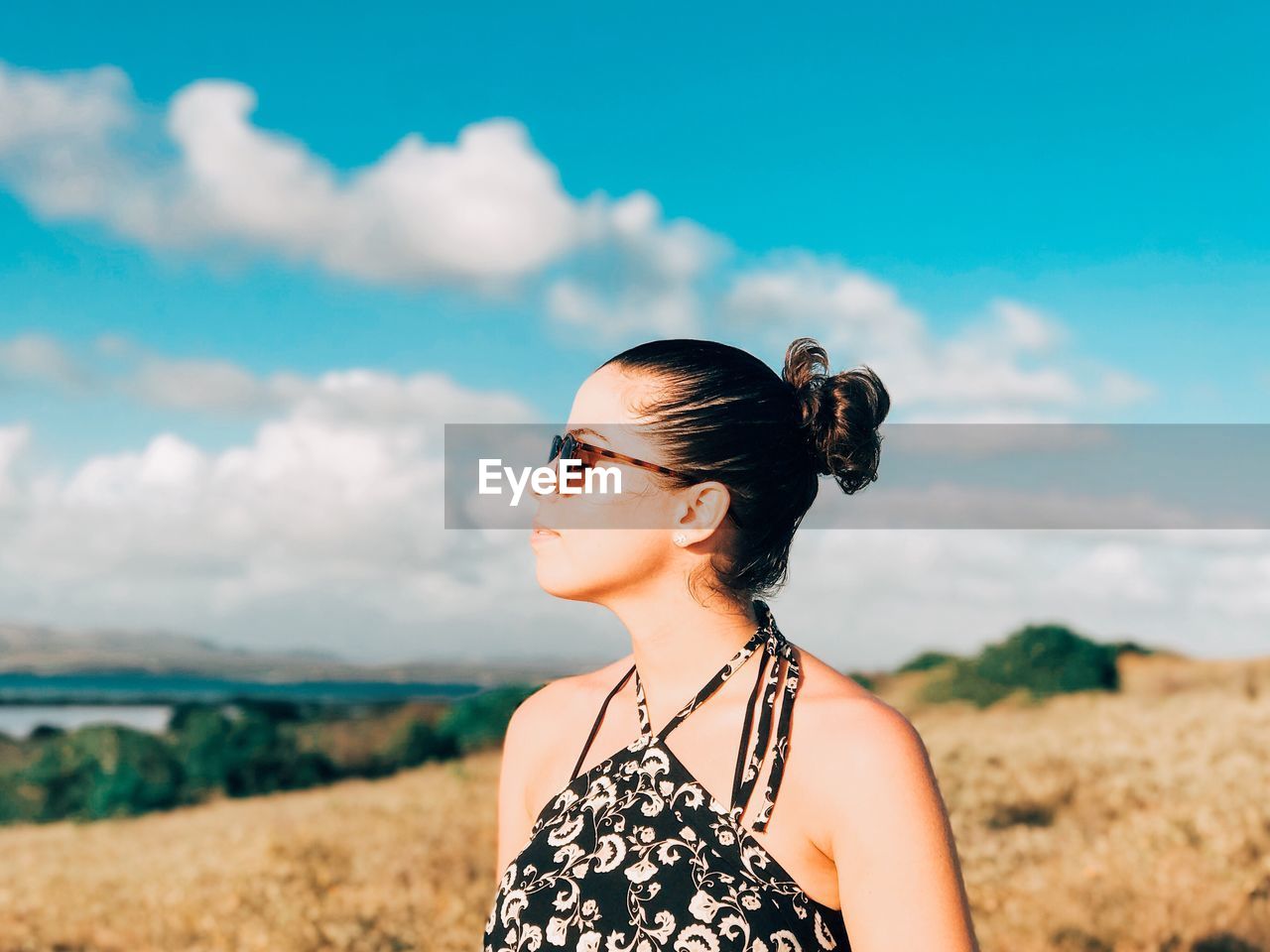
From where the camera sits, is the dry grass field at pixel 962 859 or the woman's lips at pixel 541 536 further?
the dry grass field at pixel 962 859

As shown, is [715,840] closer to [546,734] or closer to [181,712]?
[546,734]

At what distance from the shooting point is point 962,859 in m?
8.19

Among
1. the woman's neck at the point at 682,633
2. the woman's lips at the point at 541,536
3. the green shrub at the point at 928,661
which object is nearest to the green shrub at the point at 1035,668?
the green shrub at the point at 928,661

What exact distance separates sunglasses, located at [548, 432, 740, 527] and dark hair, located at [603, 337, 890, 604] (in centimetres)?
2

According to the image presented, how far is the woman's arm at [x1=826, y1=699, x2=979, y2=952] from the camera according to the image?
238cm

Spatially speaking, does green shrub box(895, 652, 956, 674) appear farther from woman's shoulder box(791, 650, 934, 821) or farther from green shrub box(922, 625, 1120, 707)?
woman's shoulder box(791, 650, 934, 821)

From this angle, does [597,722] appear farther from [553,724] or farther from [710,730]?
[710,730]

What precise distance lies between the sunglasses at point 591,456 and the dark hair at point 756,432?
2 centimetres

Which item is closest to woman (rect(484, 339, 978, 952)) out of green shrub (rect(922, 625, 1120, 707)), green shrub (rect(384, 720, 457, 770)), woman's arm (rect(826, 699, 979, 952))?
woman's arm (rect(826, 699, 979, 952))

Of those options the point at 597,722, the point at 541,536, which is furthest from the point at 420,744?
the point at 541,536

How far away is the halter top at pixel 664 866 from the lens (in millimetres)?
2555

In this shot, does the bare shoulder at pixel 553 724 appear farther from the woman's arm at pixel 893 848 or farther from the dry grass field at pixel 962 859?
the dry grass field at pixel 962 859

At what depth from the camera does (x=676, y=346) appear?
10.0 ft

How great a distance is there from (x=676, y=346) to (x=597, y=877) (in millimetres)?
1319
